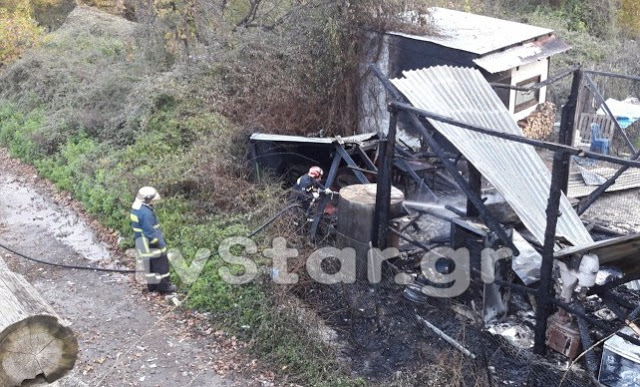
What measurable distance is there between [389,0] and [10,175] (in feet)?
29.7

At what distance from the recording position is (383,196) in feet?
24.7

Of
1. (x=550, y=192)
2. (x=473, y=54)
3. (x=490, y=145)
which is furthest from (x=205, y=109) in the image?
(x=550, y=192)

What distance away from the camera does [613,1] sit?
70.7 ft

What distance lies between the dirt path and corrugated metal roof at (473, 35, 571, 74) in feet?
21.0

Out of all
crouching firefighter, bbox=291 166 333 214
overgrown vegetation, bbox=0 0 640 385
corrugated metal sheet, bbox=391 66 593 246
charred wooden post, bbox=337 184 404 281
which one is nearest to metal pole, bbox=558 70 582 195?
corrugated metal sheet, bbox=391 66 593 246

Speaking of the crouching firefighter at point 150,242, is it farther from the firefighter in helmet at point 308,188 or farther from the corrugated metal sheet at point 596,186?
the corrugated metal sheet at point 596,186

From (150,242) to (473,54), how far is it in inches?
245

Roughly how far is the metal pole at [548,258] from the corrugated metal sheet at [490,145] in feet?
0.88

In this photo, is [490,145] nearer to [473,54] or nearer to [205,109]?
[473,54]

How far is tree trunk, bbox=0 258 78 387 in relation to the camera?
282cm

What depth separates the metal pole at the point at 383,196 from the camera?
7.26m

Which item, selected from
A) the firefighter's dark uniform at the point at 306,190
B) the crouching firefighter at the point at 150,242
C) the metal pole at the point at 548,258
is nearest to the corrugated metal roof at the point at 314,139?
the firefighter's dark uniform at the point at 306,190

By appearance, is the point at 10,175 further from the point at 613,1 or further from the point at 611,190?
the point at 613,1

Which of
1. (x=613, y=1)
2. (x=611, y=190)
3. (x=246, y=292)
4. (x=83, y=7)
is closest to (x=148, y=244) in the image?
(x=246, y=292)
